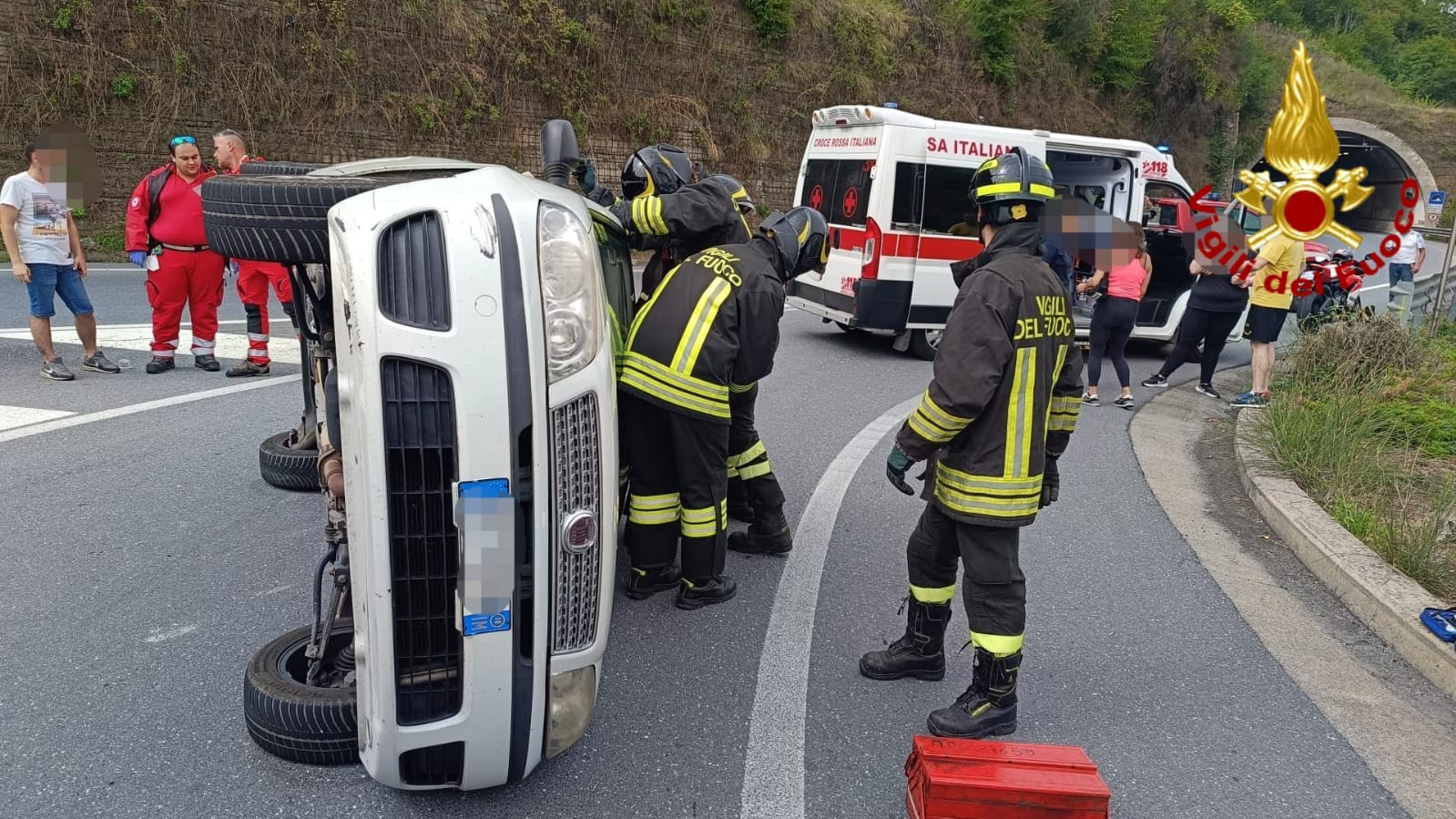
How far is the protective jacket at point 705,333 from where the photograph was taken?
355 cm

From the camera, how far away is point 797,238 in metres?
4.08

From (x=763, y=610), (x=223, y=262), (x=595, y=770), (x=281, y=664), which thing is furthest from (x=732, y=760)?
(x=223, y=262)

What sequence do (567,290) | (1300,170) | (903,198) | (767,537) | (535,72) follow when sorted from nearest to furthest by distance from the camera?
1. (567,290)
2. (767,537)
3. (1300,170)
4. (903,198)
5. (535,72)

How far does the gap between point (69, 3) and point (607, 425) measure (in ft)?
50.0

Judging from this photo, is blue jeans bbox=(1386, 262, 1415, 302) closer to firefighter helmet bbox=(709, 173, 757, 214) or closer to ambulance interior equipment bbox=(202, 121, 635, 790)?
firefighter helmet bbox=(709, 173, 757, 214)

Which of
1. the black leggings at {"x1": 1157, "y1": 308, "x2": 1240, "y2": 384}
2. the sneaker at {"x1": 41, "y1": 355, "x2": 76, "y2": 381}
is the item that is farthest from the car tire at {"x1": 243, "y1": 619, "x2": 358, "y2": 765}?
the black leggings at {"x1": 1157, "y1": 308, "x2": 1240, "y2": 384}

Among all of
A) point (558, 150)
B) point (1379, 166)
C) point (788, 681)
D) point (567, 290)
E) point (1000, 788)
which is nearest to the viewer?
point (567, 290)

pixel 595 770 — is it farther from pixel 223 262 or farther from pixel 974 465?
pixel 223 262

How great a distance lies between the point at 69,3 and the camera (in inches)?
523

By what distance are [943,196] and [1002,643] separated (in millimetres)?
7192

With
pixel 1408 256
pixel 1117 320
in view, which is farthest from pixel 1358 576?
pixel 1408 256

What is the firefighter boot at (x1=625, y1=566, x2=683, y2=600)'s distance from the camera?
393cm

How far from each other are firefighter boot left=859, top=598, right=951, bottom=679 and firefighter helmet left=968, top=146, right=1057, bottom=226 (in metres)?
1.39

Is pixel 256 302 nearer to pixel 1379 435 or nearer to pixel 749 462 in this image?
pixel 749 462
